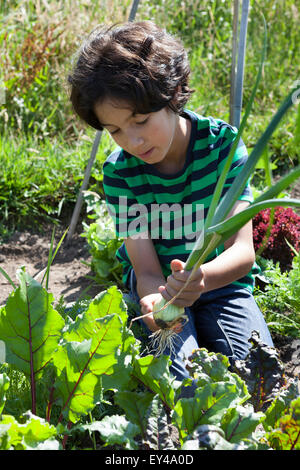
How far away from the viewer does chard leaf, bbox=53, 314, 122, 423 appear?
50.4 inches

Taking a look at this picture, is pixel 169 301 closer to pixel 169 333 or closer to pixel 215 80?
pixel 169 333

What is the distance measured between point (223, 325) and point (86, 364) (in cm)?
79

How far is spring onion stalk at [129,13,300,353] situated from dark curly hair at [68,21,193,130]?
0.53 meters

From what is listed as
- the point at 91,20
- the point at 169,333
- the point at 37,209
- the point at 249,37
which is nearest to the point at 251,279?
the point at 169,333

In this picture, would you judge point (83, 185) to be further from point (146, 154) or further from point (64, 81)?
point (146, 154)

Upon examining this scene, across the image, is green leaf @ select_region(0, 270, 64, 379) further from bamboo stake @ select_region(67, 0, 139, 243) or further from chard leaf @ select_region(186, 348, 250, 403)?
bamboo stake @ select_region(67, 0, 139, 243)

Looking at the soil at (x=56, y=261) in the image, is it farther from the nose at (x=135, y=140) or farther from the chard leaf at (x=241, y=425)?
the chard leaf at (x=241, y=425)

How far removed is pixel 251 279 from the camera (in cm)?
210

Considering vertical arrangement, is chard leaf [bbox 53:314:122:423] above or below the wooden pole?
below

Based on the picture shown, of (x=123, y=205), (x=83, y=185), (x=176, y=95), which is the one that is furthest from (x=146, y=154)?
(x=83, y=185)

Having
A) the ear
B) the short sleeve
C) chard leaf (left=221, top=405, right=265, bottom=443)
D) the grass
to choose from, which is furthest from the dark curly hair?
the grass

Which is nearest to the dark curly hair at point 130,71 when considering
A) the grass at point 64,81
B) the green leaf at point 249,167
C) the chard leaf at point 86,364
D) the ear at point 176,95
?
the ear at point 176,95

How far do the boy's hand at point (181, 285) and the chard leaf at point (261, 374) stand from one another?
0.21 metres

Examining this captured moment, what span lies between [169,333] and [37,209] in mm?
1788
